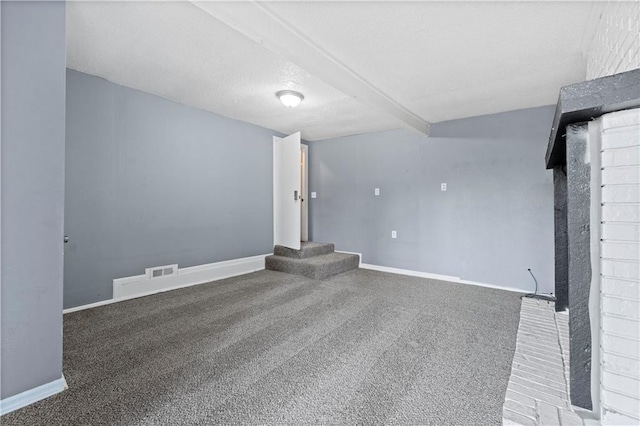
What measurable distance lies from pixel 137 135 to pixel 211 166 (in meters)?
0.91

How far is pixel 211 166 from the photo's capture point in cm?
371

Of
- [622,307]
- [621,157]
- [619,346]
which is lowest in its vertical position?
[619,346]

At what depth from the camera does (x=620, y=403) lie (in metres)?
0.78

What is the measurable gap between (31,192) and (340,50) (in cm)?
217

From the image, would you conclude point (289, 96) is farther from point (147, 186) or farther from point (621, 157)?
point (621, 157)

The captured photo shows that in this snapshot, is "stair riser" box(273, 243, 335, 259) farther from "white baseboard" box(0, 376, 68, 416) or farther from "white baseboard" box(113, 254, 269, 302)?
"white baseboard" box(0, 376, 68, 416)

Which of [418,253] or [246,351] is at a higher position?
[418,253]

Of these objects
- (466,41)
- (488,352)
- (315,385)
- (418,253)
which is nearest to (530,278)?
(418,253)

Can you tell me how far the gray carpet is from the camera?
1.32 meters

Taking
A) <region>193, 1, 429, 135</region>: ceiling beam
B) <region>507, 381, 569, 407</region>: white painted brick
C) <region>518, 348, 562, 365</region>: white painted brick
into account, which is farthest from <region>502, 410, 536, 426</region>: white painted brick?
<region>193, 1, 429, 135</region>: ceiling beam

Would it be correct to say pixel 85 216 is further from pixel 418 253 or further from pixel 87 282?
pixel 418 253

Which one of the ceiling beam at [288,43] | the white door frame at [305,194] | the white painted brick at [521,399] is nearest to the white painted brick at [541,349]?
the white painted brick at [521,399]

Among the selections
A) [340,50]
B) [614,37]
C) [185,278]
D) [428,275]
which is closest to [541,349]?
[614,37]

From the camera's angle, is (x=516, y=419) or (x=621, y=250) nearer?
(x=621, y=250)
